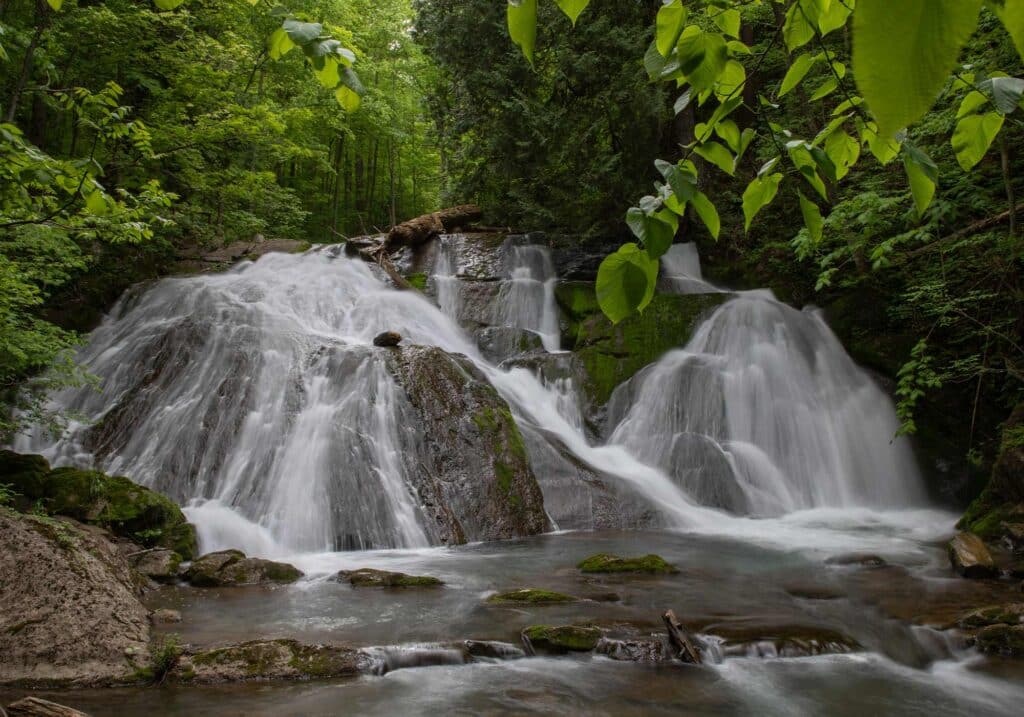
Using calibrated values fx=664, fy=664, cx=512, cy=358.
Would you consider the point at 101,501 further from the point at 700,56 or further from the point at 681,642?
the point at 700,56

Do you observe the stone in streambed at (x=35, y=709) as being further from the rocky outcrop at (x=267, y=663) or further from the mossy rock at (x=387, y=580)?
the mossy rock at (x=387, y=580)

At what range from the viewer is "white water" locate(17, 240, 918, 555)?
8.80 metres

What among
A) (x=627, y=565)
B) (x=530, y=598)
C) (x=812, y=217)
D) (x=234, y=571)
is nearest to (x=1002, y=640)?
(x=627, y=565)

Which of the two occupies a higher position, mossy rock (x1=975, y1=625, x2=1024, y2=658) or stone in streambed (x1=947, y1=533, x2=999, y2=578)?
stone in streambed (x1=947, y1=533, x2=999, y2=578)

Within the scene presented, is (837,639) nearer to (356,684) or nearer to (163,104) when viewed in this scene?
(356,684)

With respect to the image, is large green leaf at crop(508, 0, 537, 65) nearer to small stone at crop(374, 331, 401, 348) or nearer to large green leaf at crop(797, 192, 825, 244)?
large green leaf at crop(797, 192, 825, 244)

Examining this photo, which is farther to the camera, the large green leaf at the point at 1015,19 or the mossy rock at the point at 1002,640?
the mossy rock at the point at 1002,640

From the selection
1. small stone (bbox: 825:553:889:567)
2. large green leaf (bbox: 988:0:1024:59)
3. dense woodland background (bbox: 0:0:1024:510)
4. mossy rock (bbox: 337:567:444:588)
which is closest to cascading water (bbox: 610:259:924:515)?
dense woodland background (bbox: 0:0:1024:510)

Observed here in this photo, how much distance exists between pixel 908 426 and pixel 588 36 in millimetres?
10949

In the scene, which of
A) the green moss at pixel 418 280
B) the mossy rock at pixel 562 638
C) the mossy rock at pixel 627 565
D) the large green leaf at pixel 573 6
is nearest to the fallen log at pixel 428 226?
the green moss at pixel 418 280

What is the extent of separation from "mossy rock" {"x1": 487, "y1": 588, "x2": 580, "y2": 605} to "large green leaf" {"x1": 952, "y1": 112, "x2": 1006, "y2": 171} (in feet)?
17.0

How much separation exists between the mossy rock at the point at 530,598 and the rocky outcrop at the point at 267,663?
5.38 ft

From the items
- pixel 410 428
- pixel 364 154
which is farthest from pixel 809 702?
pixel 364 154

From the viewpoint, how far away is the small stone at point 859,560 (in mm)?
7379
